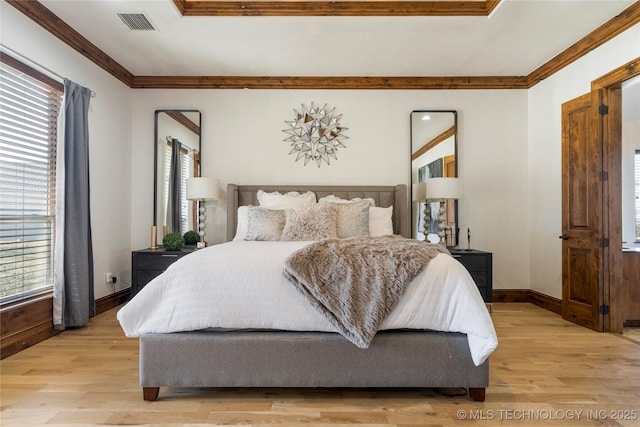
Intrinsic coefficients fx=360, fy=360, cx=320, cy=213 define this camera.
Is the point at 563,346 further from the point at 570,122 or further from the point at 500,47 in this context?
the point at 500,47

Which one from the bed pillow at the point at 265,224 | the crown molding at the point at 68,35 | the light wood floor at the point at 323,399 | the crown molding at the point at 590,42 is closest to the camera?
the light wood floor at the point at 323,399

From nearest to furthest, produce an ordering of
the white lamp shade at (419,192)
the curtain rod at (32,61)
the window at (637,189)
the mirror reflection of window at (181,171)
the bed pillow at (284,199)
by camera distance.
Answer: the curtain rod at (32,61) < the bed pillow at (284,199) < the white lamp shade at (419,192) < the mirror reflection of window at (181,171) < the window at (637,189)

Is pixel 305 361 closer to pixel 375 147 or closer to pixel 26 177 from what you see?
pixel 26 177

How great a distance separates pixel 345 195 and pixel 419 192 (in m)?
0.88

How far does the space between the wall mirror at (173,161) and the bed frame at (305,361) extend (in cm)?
264

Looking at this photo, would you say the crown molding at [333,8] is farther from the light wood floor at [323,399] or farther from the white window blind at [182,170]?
the light wood floor at [323,399]

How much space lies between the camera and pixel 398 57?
3.79 metres

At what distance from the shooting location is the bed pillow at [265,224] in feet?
11.1

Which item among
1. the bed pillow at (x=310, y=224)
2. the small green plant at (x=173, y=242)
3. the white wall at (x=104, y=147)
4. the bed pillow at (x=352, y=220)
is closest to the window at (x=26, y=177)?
the white wall at (x=104, y=147)

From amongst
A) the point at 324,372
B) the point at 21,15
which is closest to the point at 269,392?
the point at 324,372

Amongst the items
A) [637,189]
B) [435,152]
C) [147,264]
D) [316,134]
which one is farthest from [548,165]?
[147,264]

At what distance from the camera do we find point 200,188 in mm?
3943

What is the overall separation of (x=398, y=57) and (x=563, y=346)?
3.06 m

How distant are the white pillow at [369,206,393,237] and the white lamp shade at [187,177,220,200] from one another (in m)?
1.77
